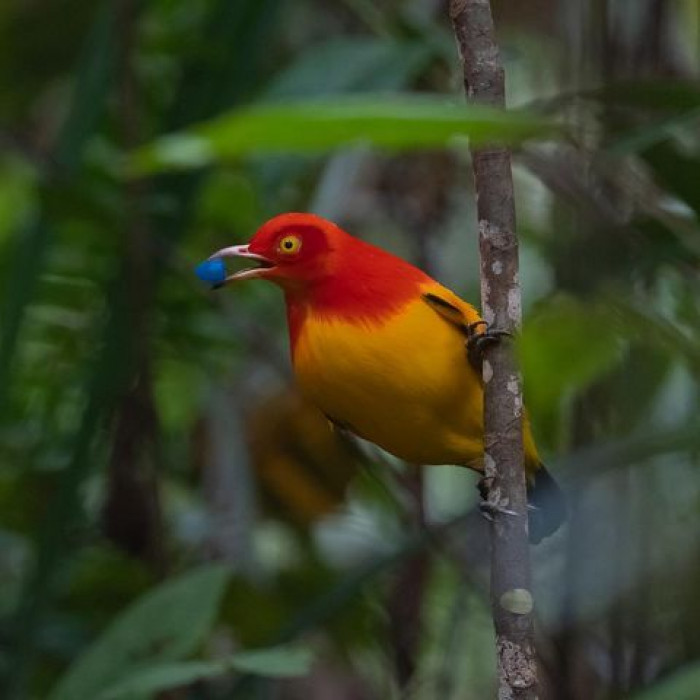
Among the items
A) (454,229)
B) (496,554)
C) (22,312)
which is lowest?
(496,554)

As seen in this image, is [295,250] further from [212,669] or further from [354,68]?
[354,68]

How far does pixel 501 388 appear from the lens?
1.98 meters

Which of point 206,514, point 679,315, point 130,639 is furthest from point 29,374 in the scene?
point 679,315

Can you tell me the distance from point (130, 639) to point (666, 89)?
1433mm

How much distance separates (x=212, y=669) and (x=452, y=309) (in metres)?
0.74

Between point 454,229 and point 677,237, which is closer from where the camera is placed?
point 677,237

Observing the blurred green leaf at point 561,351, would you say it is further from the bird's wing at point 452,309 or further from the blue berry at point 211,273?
the blue berry at point 211,273

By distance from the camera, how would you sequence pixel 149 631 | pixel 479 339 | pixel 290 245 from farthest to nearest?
pixel 149 631 → pixel 290 245 → pixel 479 339

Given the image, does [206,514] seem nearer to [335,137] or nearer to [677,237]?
[677,237]

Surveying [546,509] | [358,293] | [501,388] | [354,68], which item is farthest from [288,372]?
[501,388]

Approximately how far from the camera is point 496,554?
6.32ft

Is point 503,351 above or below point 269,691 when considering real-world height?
above

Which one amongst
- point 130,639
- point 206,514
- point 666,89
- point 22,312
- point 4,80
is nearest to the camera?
point 666,89

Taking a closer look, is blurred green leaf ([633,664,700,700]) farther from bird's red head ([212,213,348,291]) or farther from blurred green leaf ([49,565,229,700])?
blurred green leaf ([49,565,229,700])
